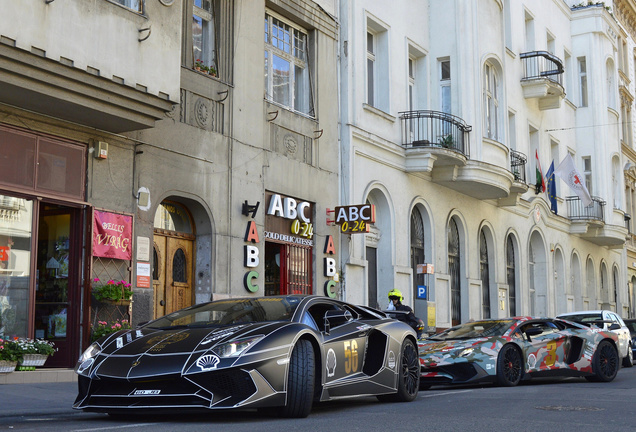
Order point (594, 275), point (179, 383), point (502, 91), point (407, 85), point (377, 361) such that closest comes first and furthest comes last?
1. point (179, 383)
2. point (377, 361)
3. point (407, 85)
4. point (502, 91)
5. point (594, 275)

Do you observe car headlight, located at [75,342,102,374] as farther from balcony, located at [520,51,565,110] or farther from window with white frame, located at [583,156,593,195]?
window with white frame, located at [583,156,593,195]

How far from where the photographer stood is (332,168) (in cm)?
2123

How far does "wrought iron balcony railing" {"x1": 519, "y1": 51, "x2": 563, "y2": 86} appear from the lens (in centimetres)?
3219

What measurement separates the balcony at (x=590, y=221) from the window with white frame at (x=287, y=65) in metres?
20.5

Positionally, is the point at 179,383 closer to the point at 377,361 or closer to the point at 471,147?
the point at 377,361

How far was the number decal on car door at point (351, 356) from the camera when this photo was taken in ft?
30.3

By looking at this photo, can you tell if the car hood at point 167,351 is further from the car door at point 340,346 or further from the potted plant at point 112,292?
the potted plant at point 112,292

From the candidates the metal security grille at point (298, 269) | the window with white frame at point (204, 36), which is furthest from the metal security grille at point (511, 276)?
the window with white frame at point (204, 36)

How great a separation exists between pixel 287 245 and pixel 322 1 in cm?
630

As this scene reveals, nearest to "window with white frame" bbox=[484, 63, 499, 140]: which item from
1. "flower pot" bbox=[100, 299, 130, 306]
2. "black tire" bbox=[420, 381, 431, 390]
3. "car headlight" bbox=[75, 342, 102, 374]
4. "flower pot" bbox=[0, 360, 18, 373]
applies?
Answer: "black tire" bbox=[420, 381, 431, 390]

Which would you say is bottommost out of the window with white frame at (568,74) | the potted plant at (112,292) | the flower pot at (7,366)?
the flower pot at (7,366)

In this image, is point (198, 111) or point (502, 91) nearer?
point (198, 111)

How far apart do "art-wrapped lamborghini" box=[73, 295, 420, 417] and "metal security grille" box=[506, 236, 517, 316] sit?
2305 cm

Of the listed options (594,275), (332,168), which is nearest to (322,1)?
(332,168)
